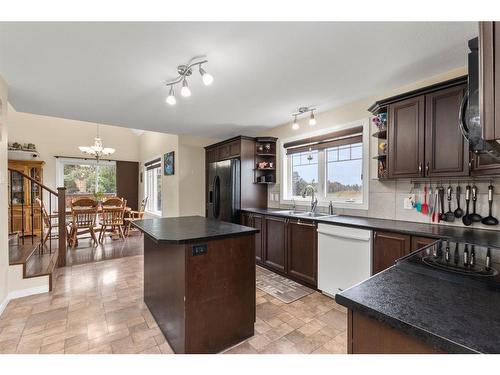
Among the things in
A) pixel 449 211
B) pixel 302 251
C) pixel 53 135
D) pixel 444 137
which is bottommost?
pixel 302 251

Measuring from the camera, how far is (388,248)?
2.15 m

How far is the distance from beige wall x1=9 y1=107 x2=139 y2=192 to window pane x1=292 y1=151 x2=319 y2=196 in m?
6.07

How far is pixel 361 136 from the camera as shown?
3033 millimetres

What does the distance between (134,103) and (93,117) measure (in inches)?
42.8

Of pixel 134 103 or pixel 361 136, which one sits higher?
pixel 134 103

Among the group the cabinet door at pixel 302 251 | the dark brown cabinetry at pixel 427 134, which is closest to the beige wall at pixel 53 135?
the cabinet door at pixel 302 251

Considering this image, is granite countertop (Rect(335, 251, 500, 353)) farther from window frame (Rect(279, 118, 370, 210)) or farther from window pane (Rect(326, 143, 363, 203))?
window pane (Rect(326, 143, 363, 203))

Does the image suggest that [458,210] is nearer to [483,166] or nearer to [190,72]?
[483,166]

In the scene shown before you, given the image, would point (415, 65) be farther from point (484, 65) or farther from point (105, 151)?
point (105, 151)

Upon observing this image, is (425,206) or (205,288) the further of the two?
(425,206)

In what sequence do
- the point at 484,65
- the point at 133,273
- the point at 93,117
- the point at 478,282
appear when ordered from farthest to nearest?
the point at 93,117 < the point at 133,273 < the point at 478,282 < the point at 484,65

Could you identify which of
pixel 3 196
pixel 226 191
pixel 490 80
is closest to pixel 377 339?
pixel 490 80

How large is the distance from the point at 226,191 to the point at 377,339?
3.57 m
